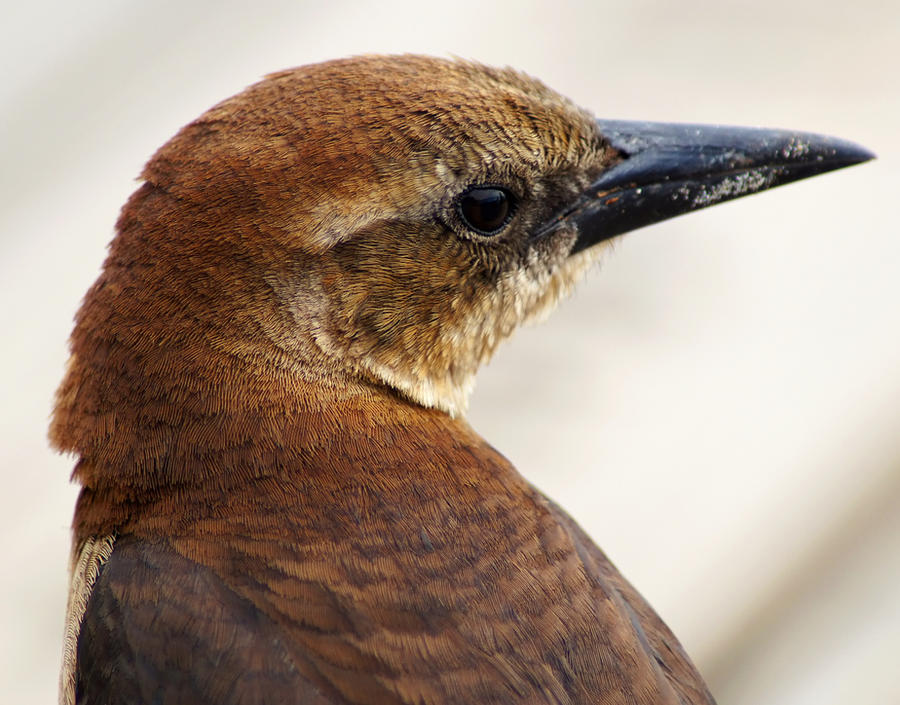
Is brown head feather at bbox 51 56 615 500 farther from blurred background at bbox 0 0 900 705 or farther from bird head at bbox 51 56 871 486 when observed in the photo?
blurred background at bbox 0 0 900 705

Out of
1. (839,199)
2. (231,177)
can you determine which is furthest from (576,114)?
(839,199)

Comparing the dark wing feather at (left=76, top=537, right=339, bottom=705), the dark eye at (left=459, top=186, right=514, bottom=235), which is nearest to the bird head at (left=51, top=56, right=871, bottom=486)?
the dark eye at (left=459, top=186, right=514, bottom=235)

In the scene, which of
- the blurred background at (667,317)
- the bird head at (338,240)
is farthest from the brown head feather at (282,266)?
the blurred background at (667,317)

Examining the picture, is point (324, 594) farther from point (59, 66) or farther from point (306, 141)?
point (59, 66)

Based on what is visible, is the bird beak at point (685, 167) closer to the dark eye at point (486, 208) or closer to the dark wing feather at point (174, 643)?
the dark eye at point (486, 208)

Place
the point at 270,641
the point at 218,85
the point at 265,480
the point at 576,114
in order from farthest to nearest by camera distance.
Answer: the point at 218,85 → the point at 576,114 → the point at 265,480 → the point at 270,641

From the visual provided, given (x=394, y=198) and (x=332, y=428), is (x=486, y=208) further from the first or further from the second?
(x=332, y=428)

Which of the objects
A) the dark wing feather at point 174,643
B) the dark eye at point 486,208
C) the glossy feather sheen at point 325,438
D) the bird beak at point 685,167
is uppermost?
the bird beak at point 685,167
